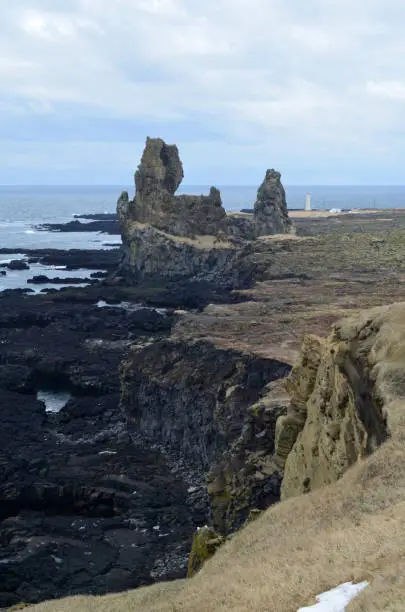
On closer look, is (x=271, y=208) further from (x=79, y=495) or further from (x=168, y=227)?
(x=79, y=495)

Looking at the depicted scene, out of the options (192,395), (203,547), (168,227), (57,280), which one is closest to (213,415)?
(192,395)

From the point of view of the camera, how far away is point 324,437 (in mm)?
19844

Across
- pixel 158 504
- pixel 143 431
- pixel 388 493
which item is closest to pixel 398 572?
pixel 388 493

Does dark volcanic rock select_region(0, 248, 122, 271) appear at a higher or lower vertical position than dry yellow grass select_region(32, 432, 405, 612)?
lower

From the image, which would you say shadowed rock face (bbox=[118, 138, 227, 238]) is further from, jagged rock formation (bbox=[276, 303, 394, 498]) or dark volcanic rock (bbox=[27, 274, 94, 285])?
jagged rock formation (bbox=[276, 303, 394, 498])

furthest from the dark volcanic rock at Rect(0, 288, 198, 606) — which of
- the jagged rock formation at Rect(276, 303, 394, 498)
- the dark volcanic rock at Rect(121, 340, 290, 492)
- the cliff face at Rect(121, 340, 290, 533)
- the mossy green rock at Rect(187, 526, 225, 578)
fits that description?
the jagged rock formation at Rect(276, 303, 394, 498)

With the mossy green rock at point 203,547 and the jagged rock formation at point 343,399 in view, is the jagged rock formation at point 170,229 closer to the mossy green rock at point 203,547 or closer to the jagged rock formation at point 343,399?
the jagged rock formation at point 343,399

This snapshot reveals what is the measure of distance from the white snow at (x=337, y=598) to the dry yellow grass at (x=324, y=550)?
214mm

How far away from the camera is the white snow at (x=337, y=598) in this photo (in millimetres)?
10602

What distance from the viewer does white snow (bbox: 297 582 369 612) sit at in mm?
10602

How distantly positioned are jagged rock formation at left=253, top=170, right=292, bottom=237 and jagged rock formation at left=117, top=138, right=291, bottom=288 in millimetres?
6778

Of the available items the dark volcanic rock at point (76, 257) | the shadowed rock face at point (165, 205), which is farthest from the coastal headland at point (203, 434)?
the dark volcanic rock at point (76, 257)

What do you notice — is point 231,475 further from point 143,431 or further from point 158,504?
point 143,431

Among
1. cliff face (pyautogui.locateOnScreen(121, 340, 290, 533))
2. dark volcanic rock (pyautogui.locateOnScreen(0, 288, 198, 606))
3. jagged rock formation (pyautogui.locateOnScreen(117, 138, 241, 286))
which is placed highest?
jagged rock formation (pyautogui.locateOnScreen(117, 138, 241, 286))
